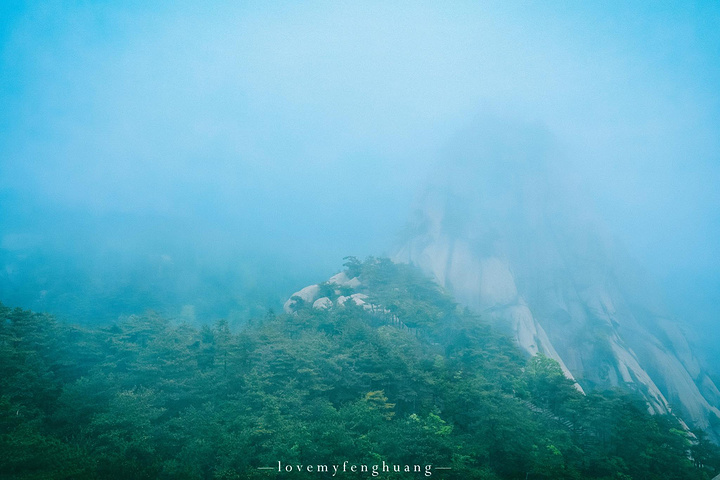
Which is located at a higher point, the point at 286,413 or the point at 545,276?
the point at 545,276

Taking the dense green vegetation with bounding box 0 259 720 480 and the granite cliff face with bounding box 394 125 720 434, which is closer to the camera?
the dense green vegetation with bounding box 0 259 720 480

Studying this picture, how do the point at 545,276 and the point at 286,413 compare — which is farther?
the point at 545,276

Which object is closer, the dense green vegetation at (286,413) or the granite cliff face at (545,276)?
the dense green vegetation at (286,413)

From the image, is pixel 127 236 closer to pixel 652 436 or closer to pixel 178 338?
pixel 178 338

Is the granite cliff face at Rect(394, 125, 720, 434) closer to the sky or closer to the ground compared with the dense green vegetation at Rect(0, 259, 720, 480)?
closer to the sky
